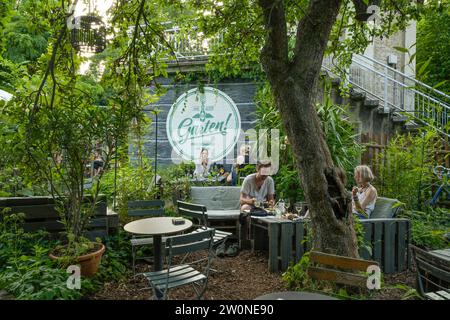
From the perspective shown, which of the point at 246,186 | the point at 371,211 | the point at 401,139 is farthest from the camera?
the point at 401,139

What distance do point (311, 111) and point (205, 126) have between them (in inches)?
275

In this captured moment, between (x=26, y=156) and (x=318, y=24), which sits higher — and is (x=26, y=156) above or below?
below

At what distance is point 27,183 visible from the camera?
4.21 metres

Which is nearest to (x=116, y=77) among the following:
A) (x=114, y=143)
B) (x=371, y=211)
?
(x=114, y=143)

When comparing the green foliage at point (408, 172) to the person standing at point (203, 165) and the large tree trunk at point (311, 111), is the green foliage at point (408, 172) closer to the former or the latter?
the large tree trunk at point (311, 111)

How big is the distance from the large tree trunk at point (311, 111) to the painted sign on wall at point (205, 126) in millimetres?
6606

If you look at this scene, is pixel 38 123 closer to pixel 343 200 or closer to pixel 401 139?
pixel 343 200

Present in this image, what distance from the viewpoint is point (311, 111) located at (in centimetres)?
317

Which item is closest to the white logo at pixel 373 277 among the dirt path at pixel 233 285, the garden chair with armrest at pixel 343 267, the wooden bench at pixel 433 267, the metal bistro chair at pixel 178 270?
the garden chair with armrest at pixel 343 267

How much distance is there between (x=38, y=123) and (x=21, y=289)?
1666 mm

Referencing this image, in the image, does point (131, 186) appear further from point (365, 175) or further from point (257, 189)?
point (365, 175)

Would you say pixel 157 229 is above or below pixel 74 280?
above

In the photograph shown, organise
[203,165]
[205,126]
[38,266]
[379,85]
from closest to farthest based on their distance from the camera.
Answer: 1. [38,266]
2. [203,165]
3. [205,126]
4. [379,85]

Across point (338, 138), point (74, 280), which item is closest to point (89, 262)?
point (74, 280)
